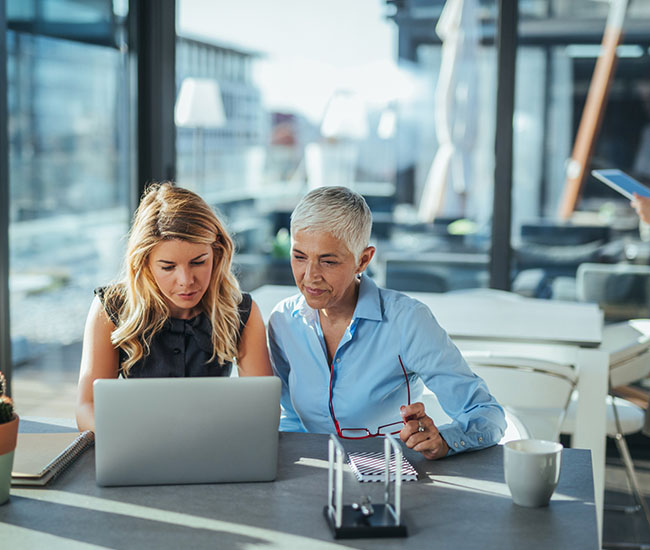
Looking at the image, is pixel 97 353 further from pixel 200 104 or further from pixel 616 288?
pixel 616 288

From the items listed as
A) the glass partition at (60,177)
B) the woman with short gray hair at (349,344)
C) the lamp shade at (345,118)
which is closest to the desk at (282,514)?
the woman with short gray hair at (349,344)

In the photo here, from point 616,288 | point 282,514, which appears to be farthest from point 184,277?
point 616,288

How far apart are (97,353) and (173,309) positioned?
0.22 metres

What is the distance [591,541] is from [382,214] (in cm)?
326

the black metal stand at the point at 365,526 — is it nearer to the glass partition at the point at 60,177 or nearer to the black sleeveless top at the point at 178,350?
the black sleeveless top at the point at 178,350

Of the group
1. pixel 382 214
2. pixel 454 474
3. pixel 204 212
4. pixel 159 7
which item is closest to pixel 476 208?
pixel 382 214

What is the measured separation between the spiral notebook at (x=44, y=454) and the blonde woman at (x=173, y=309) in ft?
0.89

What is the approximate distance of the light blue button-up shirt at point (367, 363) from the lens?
210 cm

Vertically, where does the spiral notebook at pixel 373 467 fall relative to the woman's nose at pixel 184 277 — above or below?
below

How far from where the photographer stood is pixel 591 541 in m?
1.40

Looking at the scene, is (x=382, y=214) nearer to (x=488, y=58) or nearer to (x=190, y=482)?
(x=488, y=58)

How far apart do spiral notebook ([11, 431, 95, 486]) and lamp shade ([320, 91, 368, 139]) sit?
116 inches

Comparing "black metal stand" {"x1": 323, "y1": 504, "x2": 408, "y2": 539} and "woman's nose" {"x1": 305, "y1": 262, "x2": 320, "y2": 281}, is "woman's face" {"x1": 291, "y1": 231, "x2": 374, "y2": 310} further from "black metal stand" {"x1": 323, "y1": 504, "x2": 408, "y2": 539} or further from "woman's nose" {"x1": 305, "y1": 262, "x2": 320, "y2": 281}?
"black metal stand" {"x1": 323, "y1": 504, "x2": 408, "y2": 539}

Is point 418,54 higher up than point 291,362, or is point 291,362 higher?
point 418,54
